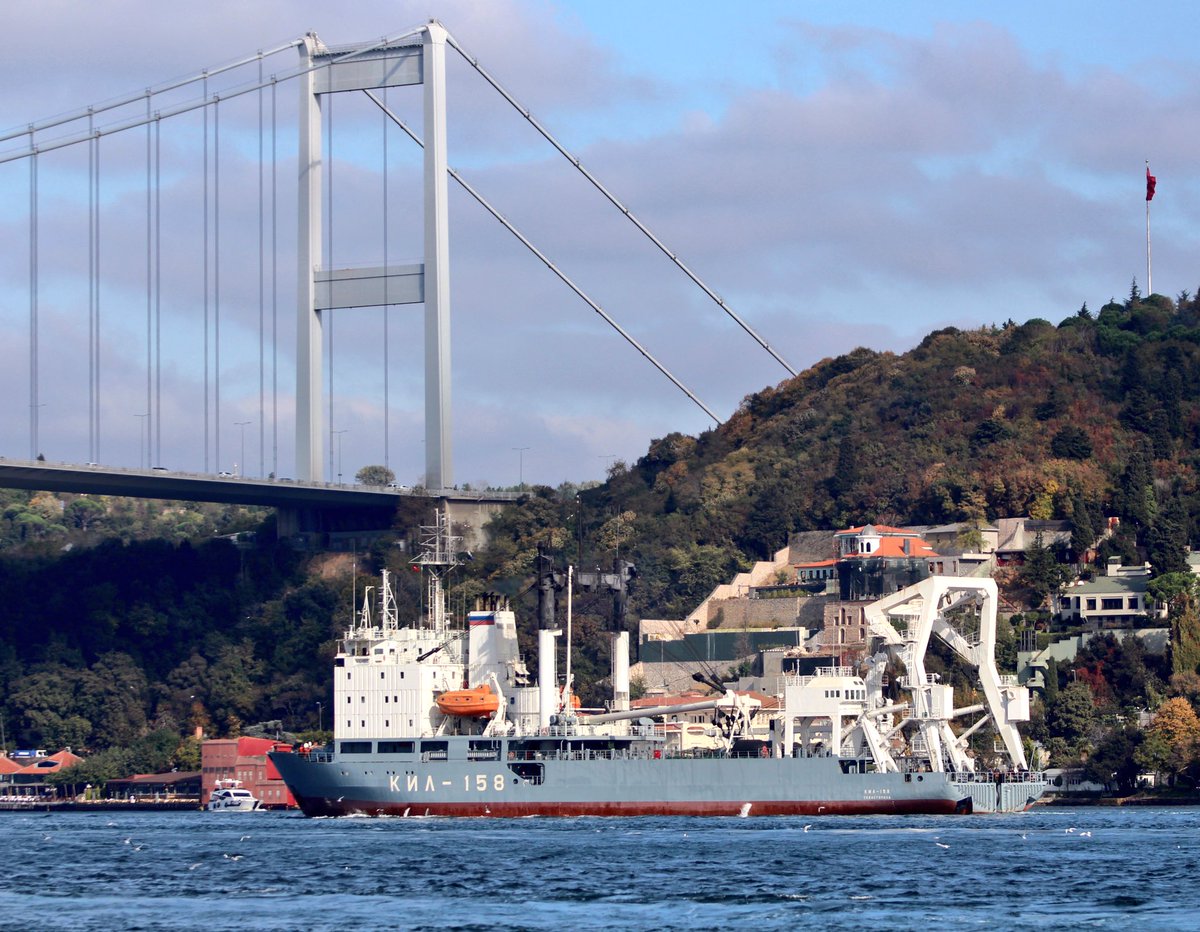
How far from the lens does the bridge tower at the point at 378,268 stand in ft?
249

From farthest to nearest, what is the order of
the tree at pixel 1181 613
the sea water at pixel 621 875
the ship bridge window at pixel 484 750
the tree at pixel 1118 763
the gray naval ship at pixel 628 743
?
the tree at pixel 1181 613, the tree at pixel 1118 763, the ship bridge window at pixel 484 750, the gray naval ship at pixel 628 743, the sea water at pixel 621 875

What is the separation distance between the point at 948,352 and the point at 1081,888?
63367 mm

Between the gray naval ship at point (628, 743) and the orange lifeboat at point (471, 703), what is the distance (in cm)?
3

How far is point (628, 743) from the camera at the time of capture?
5212cm

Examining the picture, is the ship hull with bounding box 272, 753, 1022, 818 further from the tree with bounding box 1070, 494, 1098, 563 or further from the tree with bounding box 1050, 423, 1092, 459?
the tree with bounding box 1050, 423, 1092, 459

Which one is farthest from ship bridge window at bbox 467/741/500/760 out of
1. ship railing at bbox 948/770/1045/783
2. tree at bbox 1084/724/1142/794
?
tree at bbox 1084/724/1142/794

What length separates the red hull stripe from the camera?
50.5 meters

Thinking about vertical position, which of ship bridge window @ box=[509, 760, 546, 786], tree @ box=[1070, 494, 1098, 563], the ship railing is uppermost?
tree @ box=[1070, 494, 1098, 563]

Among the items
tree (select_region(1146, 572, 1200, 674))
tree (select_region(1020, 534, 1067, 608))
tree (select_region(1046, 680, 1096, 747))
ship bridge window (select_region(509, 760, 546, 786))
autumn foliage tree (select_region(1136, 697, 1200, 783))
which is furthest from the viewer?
tree (select_region(1020, 534, 1067, 608))

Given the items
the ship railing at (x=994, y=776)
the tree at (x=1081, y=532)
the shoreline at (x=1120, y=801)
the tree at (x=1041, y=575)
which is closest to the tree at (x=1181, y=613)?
the tree at (x=1041, y=575)

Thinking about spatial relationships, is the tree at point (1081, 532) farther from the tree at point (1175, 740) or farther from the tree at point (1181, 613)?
the tree at point (1175, 740)

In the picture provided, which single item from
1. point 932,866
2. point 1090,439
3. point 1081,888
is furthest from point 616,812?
point 1090,439

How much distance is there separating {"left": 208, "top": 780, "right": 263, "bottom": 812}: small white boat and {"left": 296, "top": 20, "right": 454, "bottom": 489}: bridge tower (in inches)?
416

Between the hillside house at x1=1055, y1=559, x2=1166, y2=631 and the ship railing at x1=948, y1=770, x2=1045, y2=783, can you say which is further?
the hillside house at x1=1055, y1=559, x2=1166, y2=631
